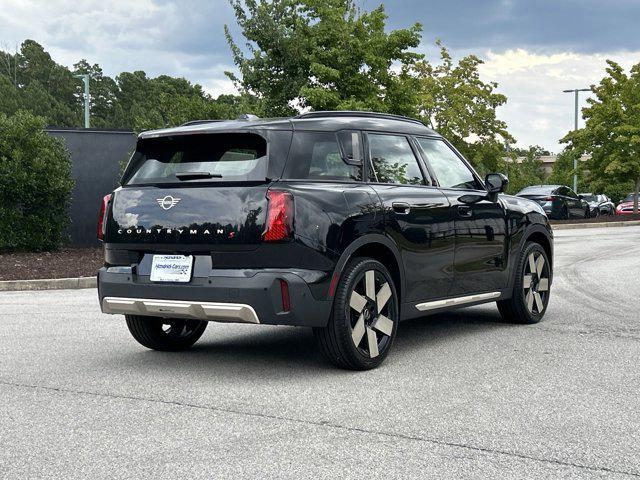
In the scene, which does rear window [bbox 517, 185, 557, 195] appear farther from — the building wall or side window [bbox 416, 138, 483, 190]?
side window [bbox 416, 138, 483, 190]

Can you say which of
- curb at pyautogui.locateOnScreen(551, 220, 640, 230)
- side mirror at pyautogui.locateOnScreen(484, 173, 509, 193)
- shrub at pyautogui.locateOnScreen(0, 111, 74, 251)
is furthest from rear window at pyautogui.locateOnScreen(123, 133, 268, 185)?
curb at pyautogui.locateOnScreen(551, 220, 640, 230)

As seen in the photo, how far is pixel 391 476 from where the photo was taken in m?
3.79

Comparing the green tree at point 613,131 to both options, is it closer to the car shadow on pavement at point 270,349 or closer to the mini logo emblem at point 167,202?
the car shadow on pavement at point 270,349

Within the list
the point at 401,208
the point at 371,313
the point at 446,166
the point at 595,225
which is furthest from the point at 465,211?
the point at 595,225

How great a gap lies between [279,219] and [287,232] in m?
0.10

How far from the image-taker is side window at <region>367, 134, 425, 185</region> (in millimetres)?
6559

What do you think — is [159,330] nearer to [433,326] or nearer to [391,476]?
[433,326]

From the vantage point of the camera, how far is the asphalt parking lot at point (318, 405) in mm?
4004

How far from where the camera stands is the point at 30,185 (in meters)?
17.4

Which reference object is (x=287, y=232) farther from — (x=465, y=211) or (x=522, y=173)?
(x=522, y=173)

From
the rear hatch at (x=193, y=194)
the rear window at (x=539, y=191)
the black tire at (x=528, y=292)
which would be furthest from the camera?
the rear window at (x=539, y=191)

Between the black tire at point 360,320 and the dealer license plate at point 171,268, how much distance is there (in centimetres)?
98

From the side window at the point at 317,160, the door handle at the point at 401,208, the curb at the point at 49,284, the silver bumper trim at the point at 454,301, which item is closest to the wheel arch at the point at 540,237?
the silver bumper trim at the point at 454,301

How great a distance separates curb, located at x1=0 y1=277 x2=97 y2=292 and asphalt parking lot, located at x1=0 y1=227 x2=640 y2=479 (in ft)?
15.9
